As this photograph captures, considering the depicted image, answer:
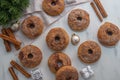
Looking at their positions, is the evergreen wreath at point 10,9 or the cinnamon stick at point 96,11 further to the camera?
the cinnamon stick at point 96,11

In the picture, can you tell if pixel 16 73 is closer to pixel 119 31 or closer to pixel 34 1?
pixel 34 1

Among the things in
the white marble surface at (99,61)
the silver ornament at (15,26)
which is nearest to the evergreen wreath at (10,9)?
the silver ornament at (15,26)

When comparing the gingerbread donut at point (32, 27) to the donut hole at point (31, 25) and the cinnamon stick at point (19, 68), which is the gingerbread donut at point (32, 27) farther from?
the cinnamon stick at point (19, 68)

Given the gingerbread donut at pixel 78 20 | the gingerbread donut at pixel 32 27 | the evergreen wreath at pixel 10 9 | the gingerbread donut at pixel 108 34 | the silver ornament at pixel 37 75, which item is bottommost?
the silver ornament at pixel 37 75

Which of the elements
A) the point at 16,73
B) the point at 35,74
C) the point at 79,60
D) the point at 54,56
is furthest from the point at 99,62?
the point at 16,73

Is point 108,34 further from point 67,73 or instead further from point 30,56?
point 30,56

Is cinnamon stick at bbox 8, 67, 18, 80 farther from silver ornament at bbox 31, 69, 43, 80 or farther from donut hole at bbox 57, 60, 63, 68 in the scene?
donut hole at bbox 57, 60, 63, 68
